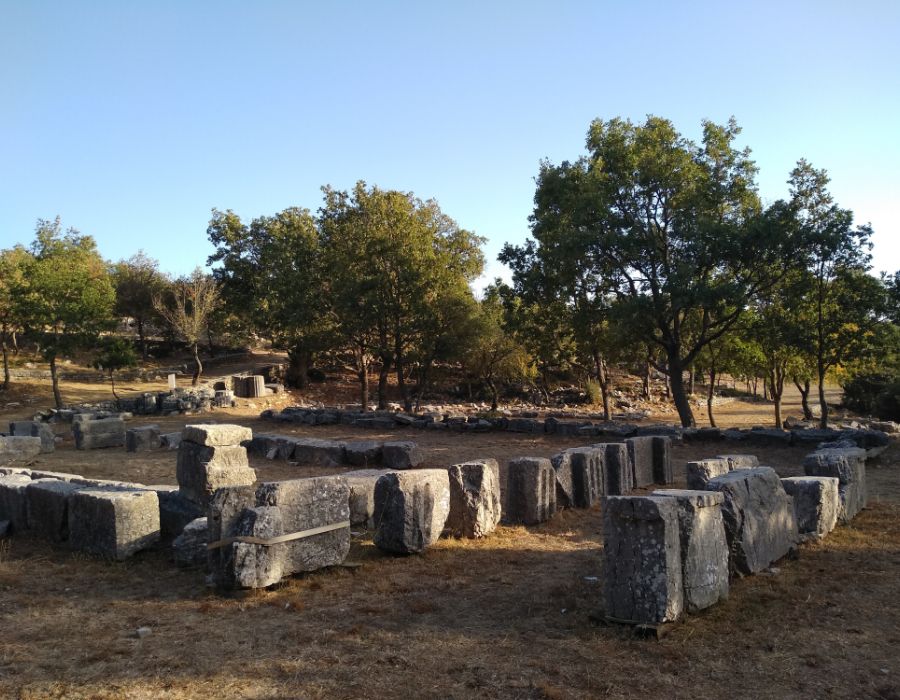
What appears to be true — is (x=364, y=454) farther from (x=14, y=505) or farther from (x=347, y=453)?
(x=14, y=505)

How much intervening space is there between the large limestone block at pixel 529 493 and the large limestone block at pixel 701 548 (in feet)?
12.4

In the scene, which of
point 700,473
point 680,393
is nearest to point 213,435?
point 700,473

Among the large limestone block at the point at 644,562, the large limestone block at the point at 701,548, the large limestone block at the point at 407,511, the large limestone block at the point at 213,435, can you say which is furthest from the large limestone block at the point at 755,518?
the large limestone block at the point at 213,435

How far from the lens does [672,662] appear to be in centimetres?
502

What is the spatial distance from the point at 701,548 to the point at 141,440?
55.0 feet

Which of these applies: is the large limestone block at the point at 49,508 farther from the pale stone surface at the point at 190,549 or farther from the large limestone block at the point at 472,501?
the large limestone block at the point at 472,501

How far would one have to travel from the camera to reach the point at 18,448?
649 inches

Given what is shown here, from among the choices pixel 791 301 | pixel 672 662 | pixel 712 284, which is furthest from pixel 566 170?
pixel 672 662

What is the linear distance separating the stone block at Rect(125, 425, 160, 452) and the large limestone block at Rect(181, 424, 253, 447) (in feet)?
29.9

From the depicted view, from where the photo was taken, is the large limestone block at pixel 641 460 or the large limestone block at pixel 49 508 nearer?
the large limestone block at pixel 49 508

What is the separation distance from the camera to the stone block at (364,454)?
15195mm

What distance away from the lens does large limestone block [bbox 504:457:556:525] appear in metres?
9.85

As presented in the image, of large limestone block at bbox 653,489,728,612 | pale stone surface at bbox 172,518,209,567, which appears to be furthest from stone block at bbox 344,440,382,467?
large limestone block at bbox 653,489,728,612

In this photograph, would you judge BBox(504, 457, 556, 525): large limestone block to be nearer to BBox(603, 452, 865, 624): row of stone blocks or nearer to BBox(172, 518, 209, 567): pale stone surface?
BBox(603, 452, 865, 624): row of stone blocks
